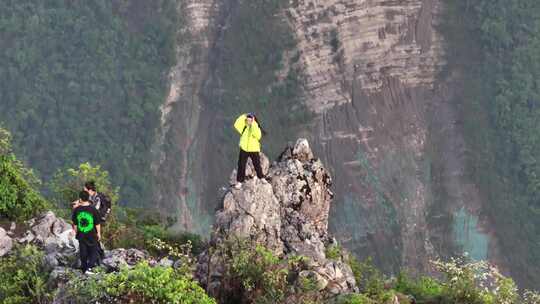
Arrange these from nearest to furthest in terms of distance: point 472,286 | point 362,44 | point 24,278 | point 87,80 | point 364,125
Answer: point 24,278 < point 472,286 < point 87,80 < point 364,125 < point 362,44

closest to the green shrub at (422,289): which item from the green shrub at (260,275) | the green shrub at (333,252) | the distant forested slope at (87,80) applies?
the green shrub at (333,252)

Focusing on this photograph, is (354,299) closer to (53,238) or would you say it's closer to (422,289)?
(422,289)

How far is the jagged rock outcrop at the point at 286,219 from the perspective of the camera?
1222 centimetres

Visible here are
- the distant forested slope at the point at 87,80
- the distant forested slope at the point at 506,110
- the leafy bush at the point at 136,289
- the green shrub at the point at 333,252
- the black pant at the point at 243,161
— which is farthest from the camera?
the distant forested slope at the point at 87,80

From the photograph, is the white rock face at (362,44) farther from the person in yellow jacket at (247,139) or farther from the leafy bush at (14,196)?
the leafy bush at (14,196)

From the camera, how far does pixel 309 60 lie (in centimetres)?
4581

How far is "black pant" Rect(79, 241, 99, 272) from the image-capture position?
11.4 metres

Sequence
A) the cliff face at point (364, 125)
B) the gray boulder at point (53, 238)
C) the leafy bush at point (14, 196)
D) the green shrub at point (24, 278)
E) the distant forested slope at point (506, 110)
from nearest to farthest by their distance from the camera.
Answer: the green shrub at point (24, 278) → the gray boulder at point (53, 238) → the leafy bush at point (14, 196) → the distant forested slope at point (506, 110) → the cliff face at point (364, 125)

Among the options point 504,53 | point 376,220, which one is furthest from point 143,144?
point 504,53

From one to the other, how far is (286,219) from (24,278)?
5826 mm

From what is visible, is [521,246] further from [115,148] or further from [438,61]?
[115,148]

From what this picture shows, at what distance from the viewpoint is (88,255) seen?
1146cm

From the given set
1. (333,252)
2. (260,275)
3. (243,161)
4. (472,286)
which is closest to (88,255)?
(260,275)

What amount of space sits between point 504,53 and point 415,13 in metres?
6.86
